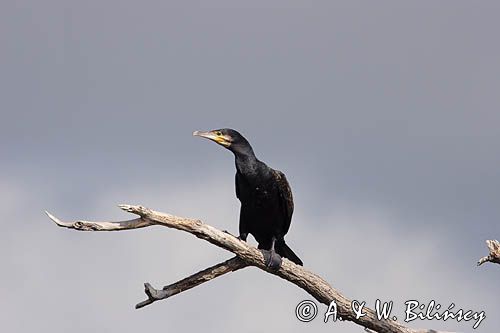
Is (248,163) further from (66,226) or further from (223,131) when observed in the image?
(66,226)

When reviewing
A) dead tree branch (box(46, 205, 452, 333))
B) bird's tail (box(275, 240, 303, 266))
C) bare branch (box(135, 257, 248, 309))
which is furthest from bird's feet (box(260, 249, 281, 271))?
bird's tail (box(275, 240, 303, 266))

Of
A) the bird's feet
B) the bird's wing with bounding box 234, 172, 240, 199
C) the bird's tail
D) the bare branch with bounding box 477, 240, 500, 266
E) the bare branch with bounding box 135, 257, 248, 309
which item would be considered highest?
the bird's wing with bounding box 234, 172, 240, 199

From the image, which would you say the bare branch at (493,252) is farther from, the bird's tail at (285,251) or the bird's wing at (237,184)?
the bird's wing at (237,184)

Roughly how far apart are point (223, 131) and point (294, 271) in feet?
5.91

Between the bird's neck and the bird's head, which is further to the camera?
the bird's neck

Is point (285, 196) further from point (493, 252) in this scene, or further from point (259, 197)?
point (493, 252)

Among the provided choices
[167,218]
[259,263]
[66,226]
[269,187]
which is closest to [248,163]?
[269,187]

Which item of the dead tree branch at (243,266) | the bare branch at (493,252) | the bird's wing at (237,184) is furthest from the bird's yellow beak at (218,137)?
the bare branch at (493,252)

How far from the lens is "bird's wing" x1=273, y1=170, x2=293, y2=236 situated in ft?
35.9

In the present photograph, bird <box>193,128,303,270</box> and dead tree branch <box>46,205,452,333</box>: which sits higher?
bird <box>193,128,303,270</box>

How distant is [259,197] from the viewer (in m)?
10.8

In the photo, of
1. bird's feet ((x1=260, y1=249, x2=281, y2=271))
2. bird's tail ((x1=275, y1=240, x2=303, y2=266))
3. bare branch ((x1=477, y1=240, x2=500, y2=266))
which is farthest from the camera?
bird's tail ((x1=275, y1=240, x2=303, y2=266))

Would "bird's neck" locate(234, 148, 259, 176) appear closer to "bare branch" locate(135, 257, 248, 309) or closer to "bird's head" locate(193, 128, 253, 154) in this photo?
"bird's head" locate(193, 128, 253, 154)

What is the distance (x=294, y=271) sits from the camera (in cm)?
981
